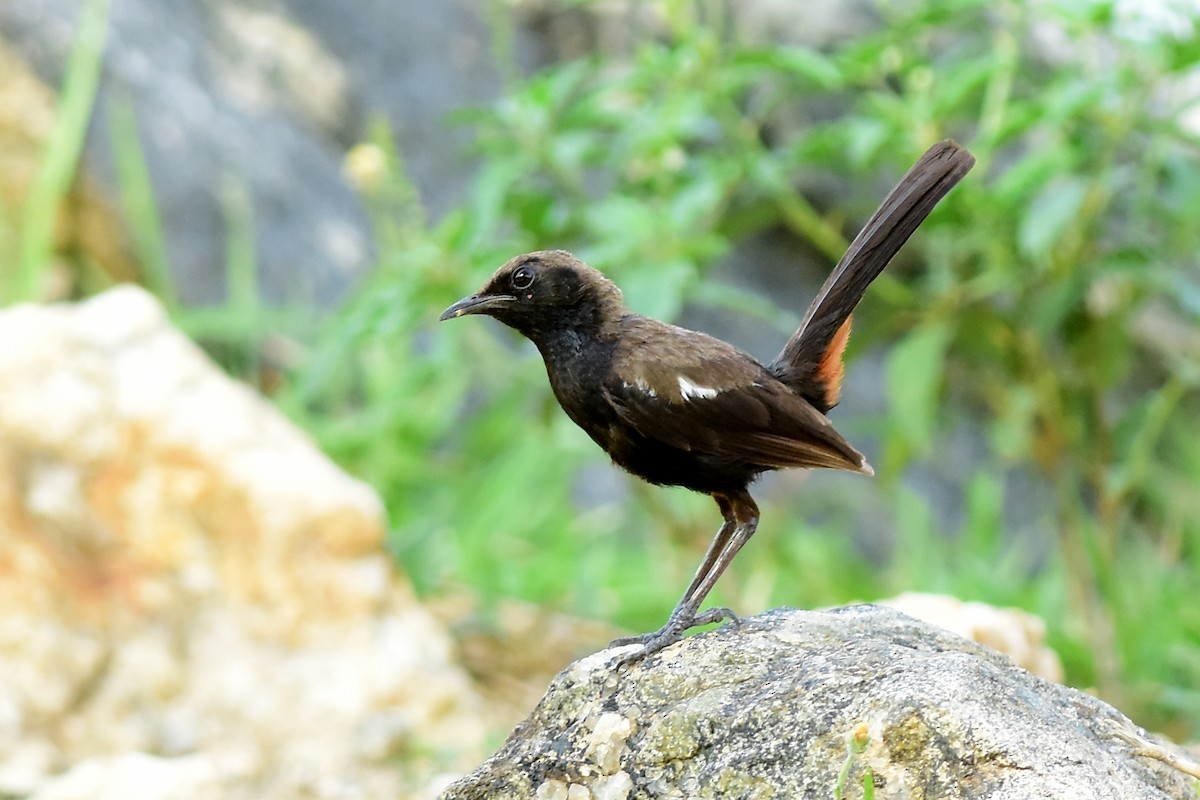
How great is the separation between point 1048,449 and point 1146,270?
3.24 feet

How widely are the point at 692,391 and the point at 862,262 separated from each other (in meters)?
0.52

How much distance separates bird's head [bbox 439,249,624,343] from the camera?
3.23 meters

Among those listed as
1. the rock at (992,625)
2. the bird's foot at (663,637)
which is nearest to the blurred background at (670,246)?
the rock at (992,625)

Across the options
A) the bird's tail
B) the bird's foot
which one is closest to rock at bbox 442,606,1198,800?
the bird's foot

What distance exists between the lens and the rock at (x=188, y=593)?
4.46m

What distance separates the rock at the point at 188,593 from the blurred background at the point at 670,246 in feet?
1.91

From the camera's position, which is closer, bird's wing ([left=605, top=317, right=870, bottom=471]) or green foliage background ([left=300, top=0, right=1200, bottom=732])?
bird's wing ([left=605, top=317, right=870, bottom=471])

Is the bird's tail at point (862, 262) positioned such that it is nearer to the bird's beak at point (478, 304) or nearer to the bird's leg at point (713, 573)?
the bird's leg at point (713, 573)

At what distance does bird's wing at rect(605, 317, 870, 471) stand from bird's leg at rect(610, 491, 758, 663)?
208 millimetres

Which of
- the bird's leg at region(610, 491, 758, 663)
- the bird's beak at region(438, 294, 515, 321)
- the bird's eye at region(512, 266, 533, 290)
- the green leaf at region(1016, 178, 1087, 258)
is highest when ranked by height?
the green leaf at region(1016, 178, 1087, 258)

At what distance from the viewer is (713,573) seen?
3152 millimetres

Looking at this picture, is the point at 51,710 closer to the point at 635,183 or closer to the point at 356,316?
the point at 356,316

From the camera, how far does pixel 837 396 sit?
3371 millimetres

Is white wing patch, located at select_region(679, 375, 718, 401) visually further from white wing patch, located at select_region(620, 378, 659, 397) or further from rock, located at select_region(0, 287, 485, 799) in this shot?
rock, located at select_region(0, 287, 485, 799)
